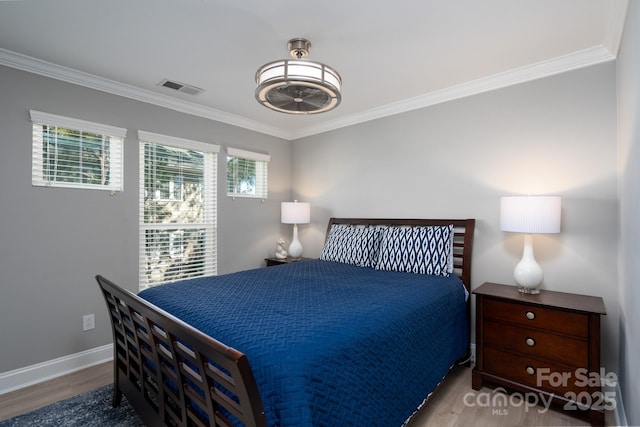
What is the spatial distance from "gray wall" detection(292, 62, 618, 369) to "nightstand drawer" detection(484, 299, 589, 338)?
0.49 m

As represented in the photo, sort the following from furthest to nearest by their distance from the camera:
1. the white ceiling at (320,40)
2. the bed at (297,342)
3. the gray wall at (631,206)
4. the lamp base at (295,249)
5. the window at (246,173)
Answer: the lamp base at (295,249) < the window at (246,173) < the white ceiling at (320,40) < the gray wall at (631,206) < the bed at (297,342)

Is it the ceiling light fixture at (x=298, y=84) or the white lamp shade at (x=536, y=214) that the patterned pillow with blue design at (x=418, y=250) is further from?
the ceiling light fixture at (x=298, y=84)

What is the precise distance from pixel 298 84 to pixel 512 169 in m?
2.01

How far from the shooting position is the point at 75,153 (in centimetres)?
268

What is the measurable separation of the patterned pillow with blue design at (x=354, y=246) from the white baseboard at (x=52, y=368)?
225 cm

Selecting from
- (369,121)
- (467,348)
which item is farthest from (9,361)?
(369,121)

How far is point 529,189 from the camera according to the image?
2553 millimetres

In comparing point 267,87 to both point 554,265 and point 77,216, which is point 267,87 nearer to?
point 77,216

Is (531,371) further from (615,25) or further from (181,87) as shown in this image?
(181,87)

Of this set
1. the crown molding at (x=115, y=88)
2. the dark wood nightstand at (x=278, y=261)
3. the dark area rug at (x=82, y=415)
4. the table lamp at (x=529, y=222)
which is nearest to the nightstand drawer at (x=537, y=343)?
the table lamp at (x=529, y=222)

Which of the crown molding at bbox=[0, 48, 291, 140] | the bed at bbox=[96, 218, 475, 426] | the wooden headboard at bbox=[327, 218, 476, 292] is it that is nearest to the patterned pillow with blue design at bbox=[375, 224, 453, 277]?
the bed at bbox=[96, 218, 475, 426]

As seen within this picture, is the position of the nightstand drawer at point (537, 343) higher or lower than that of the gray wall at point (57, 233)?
lower

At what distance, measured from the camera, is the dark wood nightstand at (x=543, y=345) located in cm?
190

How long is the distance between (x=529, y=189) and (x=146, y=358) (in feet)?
9.81
